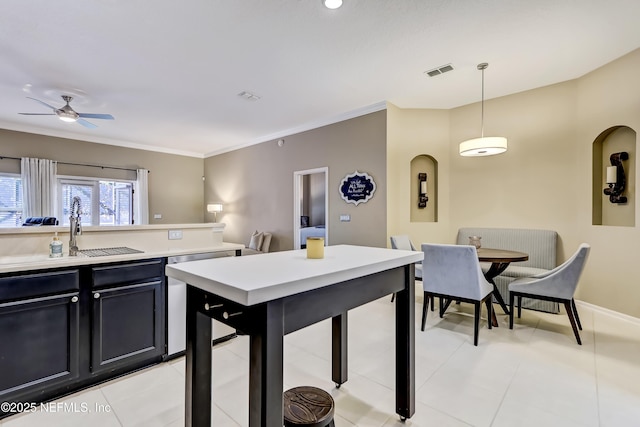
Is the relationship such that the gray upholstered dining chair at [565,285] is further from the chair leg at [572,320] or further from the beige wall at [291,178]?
the beige wall at [291,178]

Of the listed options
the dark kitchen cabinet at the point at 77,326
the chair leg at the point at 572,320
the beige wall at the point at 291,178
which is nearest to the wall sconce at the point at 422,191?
the beige wall at the point at 291,178

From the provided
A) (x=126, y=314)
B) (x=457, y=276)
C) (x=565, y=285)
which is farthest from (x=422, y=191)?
(x=126, y=314)

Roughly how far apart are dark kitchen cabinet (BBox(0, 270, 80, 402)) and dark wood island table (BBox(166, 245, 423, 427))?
1226mm

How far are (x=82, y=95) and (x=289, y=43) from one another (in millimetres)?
3143

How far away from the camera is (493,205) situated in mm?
4355

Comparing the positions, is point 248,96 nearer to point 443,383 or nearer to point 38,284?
point 38,284

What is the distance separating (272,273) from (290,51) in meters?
2.60

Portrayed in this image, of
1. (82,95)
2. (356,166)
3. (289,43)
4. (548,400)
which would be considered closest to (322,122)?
(356,166)

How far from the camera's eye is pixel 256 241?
5973mm

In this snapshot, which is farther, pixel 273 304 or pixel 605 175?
pixel 605 175

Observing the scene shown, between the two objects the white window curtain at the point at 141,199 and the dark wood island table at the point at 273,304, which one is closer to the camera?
the dark wood island table at the point at 273,304

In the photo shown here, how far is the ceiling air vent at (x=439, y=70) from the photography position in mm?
3285

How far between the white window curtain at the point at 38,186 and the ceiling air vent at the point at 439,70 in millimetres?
6622

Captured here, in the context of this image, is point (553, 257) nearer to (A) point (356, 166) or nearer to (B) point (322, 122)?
(A) point (356, 166)
